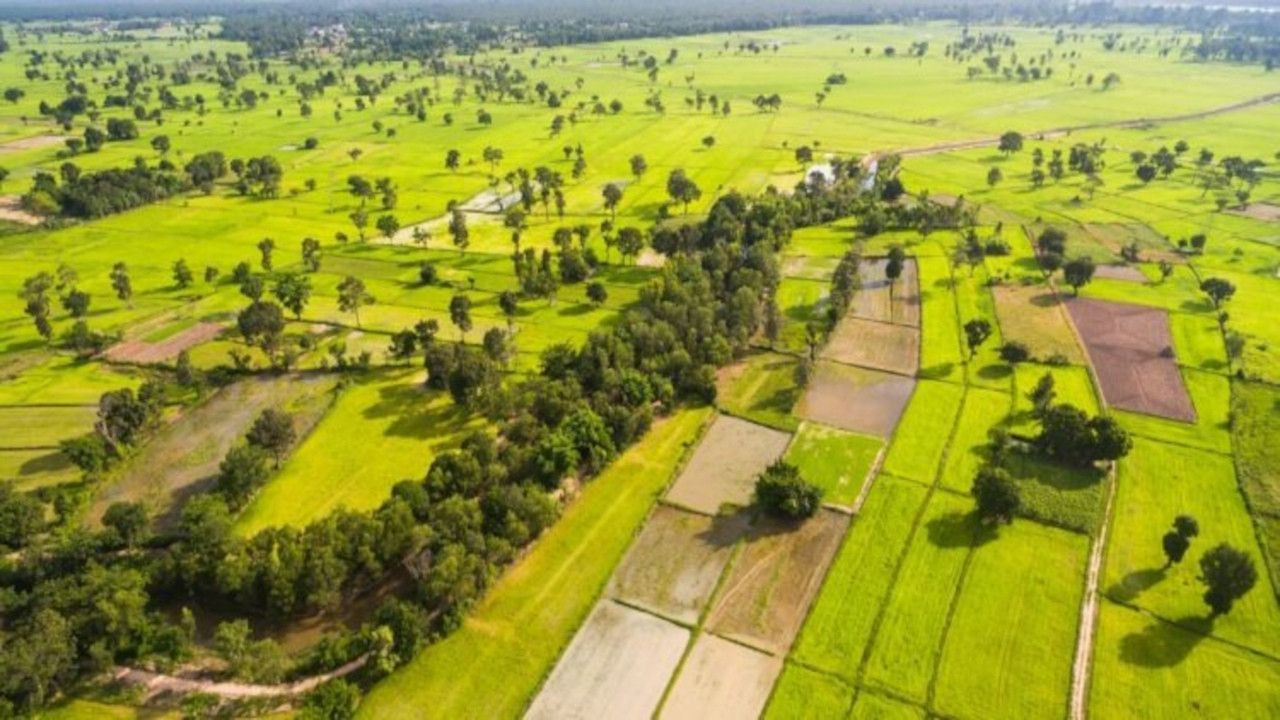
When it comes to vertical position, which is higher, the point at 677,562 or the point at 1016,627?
the point at 677,562

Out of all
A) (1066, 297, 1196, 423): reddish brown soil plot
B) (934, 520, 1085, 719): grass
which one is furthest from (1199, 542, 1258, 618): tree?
(1066, 297, 1196, 423): reddish brown soil plot

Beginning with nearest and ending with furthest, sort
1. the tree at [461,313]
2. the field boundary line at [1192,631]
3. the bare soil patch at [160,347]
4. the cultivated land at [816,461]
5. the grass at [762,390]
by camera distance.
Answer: the cultivated land at [816,461] < the field boundary line at [1192,631] < the grass at [762,390] < the bare soil patch at [160,347] < the tree at [461,313]

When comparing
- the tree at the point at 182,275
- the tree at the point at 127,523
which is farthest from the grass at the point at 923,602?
the tree at the point at 182,275

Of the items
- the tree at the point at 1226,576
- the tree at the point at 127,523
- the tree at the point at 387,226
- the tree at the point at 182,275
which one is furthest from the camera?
the tree at the point at 387,226

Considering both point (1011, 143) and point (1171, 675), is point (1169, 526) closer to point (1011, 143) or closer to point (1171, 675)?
point (1171, 675)

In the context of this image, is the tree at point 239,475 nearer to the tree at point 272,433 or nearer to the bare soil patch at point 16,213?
the tree at point 272,433

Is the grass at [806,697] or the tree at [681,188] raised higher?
the tree at [681,188]

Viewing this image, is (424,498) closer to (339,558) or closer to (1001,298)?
(339,558)

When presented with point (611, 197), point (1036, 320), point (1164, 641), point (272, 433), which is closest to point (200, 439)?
point (272, 433)
